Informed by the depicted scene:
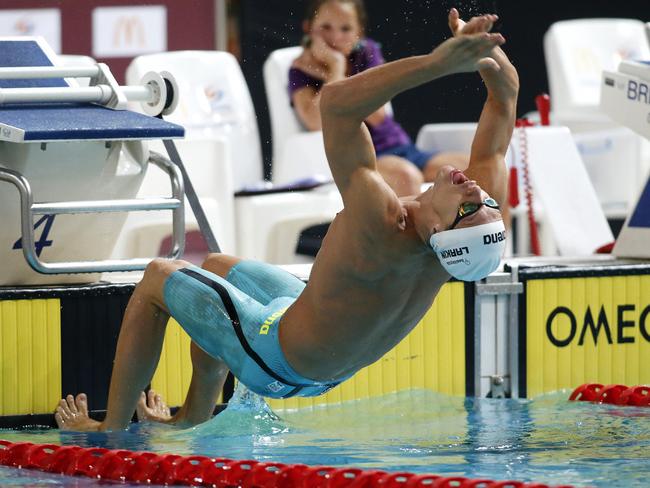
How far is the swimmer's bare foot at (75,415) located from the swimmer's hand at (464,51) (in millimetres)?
1710

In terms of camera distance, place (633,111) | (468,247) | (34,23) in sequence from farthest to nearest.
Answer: (34,23)
(633,111)
(468,247)

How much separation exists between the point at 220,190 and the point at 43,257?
194cm

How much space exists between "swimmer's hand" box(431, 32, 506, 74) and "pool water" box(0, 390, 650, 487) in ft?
3.42

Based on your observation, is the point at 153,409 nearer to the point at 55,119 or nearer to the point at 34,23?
the point at 55,119

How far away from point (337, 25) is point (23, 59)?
2323mm

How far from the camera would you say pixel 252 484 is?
144 inches

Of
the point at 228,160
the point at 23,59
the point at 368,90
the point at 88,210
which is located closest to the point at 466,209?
the point at 368,90

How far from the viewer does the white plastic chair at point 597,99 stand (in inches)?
319

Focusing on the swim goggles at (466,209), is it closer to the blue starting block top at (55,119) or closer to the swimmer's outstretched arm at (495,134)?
the swimmer's outstretched arm at (495,134)

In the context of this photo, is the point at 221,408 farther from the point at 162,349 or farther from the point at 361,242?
the point at 361,242

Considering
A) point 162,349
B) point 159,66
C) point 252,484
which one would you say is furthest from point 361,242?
point 159,66

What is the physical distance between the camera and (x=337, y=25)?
22.6 feet

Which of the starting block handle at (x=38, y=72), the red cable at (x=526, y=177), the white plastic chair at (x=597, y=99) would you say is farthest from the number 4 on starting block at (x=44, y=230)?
the white plastic chair at (x=597, y=99)

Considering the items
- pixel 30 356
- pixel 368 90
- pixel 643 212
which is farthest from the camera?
pixel 643 212
